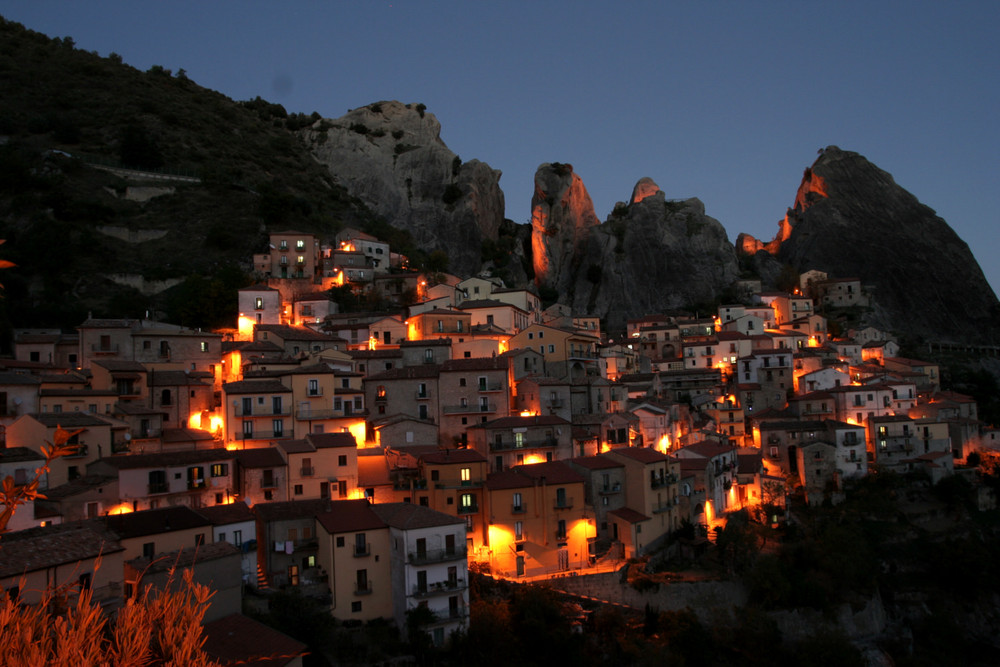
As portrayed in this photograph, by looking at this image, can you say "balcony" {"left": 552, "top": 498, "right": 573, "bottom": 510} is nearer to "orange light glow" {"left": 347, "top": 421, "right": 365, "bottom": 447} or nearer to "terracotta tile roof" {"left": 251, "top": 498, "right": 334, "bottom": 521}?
"terracotta tile roof" {"left": 251, "top": 498, "right": 334, "bottom": 521}

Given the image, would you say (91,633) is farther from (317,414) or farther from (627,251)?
(627,251)

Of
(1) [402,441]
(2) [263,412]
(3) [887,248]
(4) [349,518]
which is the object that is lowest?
(4) [349,518]

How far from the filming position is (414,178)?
10169 centimetres

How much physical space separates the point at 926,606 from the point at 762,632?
1412 centimetres

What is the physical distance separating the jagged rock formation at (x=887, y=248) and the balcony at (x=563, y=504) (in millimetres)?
66072

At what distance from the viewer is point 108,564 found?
829 inches

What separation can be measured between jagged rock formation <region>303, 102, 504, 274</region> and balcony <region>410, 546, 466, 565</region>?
62.4m

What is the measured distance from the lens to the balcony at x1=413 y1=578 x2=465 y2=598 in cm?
2753

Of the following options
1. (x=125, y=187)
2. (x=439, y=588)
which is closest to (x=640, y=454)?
(x=439, y=588)

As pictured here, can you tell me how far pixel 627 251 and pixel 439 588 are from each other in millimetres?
73729

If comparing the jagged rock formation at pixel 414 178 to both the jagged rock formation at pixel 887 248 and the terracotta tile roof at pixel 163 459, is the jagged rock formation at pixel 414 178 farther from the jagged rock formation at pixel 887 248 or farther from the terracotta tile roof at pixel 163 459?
the terracotta tile roof at pixel 163 459

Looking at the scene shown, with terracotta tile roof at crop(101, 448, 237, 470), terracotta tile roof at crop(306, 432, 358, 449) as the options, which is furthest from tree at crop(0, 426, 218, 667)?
terracotta tile roof at crop(306, 432, 358, 449)

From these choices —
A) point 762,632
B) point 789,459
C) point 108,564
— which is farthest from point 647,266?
point 108,564

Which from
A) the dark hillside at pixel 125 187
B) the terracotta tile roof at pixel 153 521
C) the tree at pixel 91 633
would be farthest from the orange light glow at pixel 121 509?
the tree at pixel 91 633
